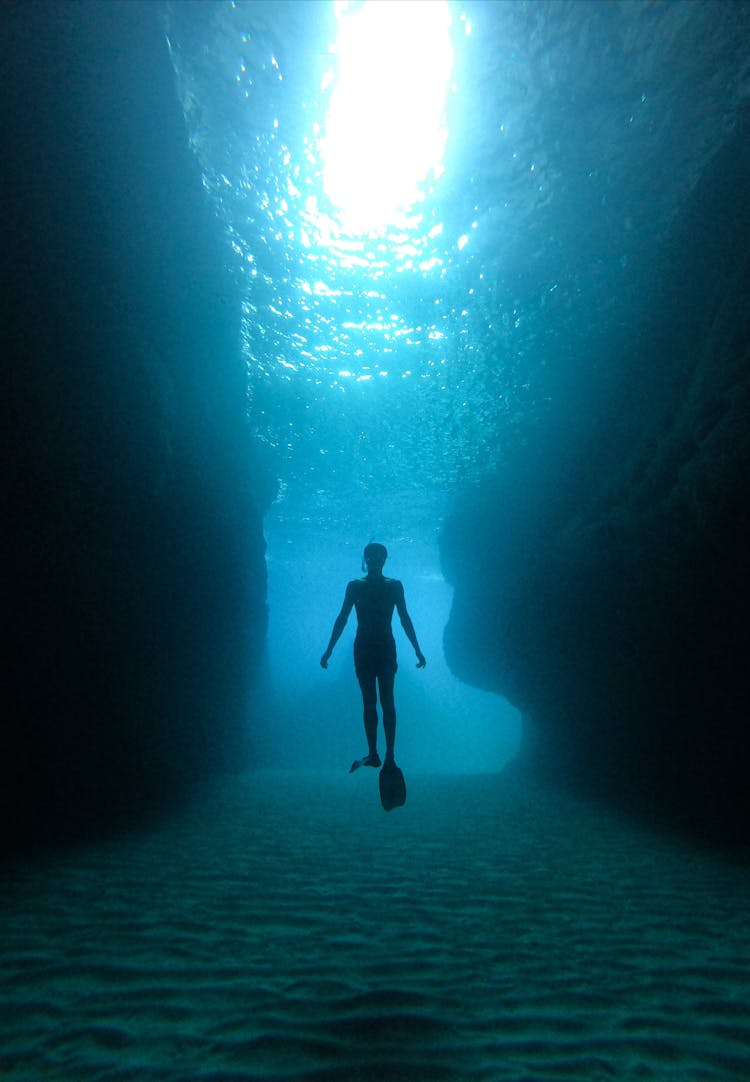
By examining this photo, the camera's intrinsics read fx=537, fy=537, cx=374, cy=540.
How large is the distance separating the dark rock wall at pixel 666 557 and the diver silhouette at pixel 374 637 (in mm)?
4137

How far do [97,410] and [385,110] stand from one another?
249 inches

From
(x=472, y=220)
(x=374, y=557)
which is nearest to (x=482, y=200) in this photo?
(x=472, y=220)

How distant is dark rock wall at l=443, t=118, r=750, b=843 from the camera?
680 centimetres

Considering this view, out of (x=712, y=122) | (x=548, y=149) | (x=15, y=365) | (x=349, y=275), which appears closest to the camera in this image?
(x=15, y=365)

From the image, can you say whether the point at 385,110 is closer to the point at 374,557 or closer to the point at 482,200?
the point at 482,200

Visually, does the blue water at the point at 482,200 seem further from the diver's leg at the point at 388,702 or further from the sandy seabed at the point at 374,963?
the sandy seabed at the point at 374,963

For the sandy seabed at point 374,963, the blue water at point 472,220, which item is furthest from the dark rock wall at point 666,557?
the sandy seabed at point 374,963

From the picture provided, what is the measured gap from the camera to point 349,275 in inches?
452

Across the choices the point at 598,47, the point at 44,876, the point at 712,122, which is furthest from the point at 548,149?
the point at 44,876

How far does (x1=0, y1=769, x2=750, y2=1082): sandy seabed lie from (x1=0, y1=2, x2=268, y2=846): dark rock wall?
6.19 feet

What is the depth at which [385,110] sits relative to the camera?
8.27 m

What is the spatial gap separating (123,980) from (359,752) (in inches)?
1156

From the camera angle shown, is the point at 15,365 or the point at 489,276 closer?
the point at 15,365

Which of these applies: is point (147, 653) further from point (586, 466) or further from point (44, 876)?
point (586, 466)
